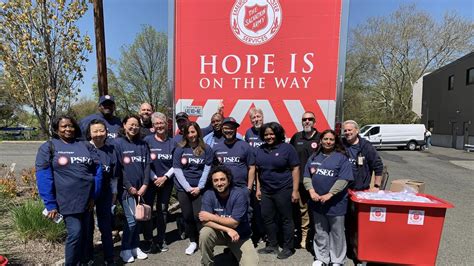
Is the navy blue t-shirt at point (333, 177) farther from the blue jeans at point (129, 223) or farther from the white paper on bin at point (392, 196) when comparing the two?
the blue jeans at point (129, 223)

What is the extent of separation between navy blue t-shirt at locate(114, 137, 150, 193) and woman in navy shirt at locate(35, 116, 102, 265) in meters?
0.54

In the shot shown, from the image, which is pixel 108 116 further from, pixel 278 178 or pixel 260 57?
pixel 278 178

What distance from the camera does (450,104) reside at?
85.4ft

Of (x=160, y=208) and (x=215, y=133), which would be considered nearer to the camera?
(x=160, y=208)

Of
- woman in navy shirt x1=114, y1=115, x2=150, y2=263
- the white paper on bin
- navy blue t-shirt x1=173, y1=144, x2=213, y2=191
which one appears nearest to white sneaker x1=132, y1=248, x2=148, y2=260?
woman in navy shirt x1=114, y1=115, x2=150, y2=263

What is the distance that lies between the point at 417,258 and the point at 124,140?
3283mm

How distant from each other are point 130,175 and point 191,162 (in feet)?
2.30

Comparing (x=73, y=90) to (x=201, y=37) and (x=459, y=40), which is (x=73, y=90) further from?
(x=459, y=40)

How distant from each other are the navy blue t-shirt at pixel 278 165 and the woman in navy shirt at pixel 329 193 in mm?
237

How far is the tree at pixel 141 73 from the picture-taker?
84.5ft

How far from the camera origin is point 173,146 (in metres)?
4.12

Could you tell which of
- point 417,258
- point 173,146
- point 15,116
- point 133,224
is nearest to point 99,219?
point 133,224

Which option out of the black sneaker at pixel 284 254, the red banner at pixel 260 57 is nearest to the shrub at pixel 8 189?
the red banner at pixel 260 57

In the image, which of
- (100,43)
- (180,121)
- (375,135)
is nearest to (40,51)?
(100,43)
